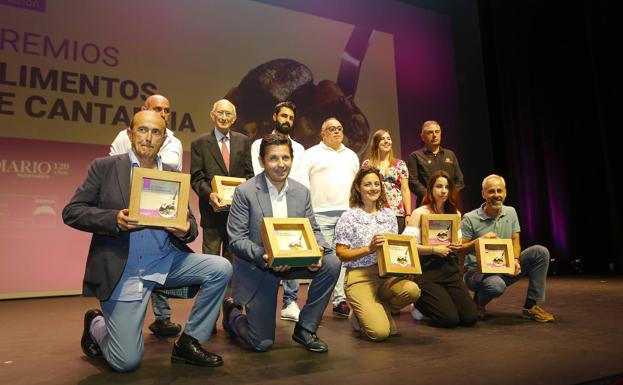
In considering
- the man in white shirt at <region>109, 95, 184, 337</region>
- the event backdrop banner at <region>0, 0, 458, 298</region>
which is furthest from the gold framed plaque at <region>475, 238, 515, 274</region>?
the event backdrop banner at <region>0, 0, 458, 298</region>

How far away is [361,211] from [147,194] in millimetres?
1397

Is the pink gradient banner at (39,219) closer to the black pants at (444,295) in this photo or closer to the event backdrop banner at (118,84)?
the event backdrop banner at (118,84)

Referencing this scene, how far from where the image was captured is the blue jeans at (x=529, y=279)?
10.7 ft

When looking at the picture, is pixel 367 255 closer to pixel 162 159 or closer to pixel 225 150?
pixel 225 150

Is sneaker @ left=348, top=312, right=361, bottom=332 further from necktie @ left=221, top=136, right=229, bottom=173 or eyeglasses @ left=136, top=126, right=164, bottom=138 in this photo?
eyeglasses @ left=136, top=126, right=164, bottom=138

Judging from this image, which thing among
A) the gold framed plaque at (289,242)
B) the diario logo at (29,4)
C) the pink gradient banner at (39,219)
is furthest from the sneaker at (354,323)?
Answer: the diario logo at (29,4)

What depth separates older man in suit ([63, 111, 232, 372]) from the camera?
204cm

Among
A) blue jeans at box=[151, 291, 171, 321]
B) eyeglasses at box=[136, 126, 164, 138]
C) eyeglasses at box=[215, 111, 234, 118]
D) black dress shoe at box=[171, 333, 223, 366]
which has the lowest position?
black dress shoe at box=[171, 333, 223, 366]

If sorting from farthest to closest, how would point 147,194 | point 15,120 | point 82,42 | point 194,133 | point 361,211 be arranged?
point 194,133
point 82,42
point 15,120
point 361,211
point 147,194

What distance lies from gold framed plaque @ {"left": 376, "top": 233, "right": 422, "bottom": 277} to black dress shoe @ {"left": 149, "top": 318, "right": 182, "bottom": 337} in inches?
51.6

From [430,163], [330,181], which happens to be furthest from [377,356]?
[430,163]

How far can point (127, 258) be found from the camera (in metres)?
2.09

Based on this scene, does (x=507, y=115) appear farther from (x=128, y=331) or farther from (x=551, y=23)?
(x=128, y=331)

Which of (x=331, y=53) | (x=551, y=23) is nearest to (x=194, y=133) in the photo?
(x=331, y=53)
